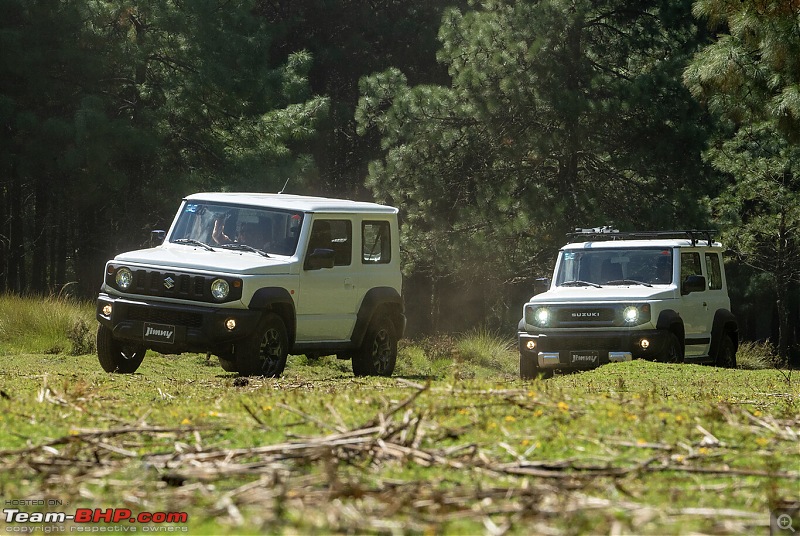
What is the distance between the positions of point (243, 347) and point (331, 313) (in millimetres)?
1872

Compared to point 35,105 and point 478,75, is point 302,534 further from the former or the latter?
point 35,105

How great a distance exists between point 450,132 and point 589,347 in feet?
47.6

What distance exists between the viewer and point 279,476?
561 cm

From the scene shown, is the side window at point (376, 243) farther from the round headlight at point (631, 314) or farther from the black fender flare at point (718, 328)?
the black fender flare at point (718, 328)

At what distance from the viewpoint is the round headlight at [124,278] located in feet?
47.8

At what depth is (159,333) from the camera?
14172 millimetres

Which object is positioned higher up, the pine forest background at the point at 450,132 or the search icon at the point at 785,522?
the pine forest background at the point at 450,132

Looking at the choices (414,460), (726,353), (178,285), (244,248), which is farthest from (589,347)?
(414,460)

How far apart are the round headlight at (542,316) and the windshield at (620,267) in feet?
2.78

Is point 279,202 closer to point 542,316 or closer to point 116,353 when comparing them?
point 116,353

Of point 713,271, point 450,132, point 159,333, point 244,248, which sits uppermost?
point 450,132

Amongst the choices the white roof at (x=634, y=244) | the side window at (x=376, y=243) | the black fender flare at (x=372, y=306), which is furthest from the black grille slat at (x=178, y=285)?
the white roof at (x=634, y=244)

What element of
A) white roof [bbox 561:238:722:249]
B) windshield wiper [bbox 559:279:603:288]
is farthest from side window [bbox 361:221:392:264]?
white roof [bbox 561:238:722:249]

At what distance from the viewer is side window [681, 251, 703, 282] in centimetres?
1805
